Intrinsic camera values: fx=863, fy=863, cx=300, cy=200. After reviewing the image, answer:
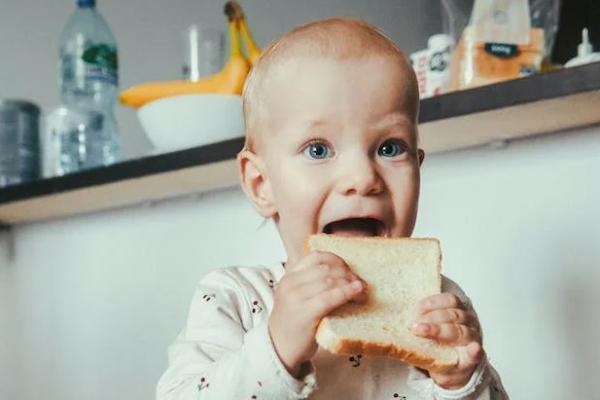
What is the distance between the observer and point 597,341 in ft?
3.37

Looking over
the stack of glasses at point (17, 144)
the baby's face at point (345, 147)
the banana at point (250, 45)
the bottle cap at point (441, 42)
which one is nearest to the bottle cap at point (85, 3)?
the stack of glasses at point (17, 144)

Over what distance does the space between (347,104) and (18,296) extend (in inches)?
47.3

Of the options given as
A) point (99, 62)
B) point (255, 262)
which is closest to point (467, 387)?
point (255, 262)

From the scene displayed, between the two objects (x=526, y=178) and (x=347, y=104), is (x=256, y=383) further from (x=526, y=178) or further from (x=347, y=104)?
(x=526, y=178)

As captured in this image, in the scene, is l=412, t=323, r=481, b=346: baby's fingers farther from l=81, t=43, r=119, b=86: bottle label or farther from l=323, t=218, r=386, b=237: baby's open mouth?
l=81, t=43, r=119, b=86: bottle label

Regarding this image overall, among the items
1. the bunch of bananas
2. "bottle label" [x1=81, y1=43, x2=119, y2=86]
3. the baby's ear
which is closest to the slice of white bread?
the baby's ear

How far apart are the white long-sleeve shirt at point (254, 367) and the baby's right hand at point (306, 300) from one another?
12mm

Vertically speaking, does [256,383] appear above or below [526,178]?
below

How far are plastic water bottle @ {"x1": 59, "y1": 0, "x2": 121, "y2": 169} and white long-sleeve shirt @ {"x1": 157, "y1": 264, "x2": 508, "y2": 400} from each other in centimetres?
84

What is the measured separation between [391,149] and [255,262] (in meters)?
0.64

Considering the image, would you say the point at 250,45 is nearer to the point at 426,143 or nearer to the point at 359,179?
the point at 426,143

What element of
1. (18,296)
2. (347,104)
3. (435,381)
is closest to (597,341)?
(435,381)

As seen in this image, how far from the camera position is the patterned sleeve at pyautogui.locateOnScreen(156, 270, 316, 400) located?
674 millimetres

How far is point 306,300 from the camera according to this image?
2.16 ft
